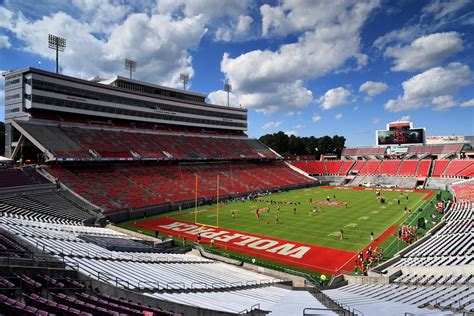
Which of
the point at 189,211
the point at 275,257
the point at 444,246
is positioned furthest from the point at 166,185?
the point at 444,246

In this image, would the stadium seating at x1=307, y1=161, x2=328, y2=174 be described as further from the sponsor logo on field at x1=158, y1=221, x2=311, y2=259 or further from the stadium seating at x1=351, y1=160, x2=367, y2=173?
the sponsor logo on field at x1=158, y1=221, x2=311, y2=259

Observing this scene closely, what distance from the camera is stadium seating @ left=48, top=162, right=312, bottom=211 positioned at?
37750 mm

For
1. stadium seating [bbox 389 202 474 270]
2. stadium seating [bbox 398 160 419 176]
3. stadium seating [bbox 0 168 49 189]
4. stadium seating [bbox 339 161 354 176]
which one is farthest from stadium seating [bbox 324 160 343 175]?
stadium seating [bbox 0 168 49 189]

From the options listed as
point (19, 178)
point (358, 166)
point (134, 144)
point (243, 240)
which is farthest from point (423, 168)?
point (19, 178)

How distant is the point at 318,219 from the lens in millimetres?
34906

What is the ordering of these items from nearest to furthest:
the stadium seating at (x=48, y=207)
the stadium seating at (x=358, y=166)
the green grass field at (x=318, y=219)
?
1. the stadium seating at (x=48, y=207)
2. the green grass field at (x=318, y=219)
3. the stadium seating at (x=358, y=166)

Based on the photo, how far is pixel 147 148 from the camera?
53281mm

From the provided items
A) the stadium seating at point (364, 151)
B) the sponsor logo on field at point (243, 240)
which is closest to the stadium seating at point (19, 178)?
the sponsor logo on field at point (243, 240)

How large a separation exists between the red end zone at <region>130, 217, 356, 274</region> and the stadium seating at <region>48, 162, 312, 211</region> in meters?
8.01

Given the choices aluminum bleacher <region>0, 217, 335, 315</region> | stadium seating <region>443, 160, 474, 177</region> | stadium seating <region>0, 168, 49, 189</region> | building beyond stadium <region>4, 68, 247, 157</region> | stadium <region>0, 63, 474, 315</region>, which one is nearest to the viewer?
aluminum bleacher <region>0, 217, 335, 315</region>

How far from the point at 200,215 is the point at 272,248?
47.7 ft

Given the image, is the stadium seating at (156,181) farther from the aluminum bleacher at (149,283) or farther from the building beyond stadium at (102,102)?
the aluminum bleacher at (149,283)

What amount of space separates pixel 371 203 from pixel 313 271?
27409 millimetres

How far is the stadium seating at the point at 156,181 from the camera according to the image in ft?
124
